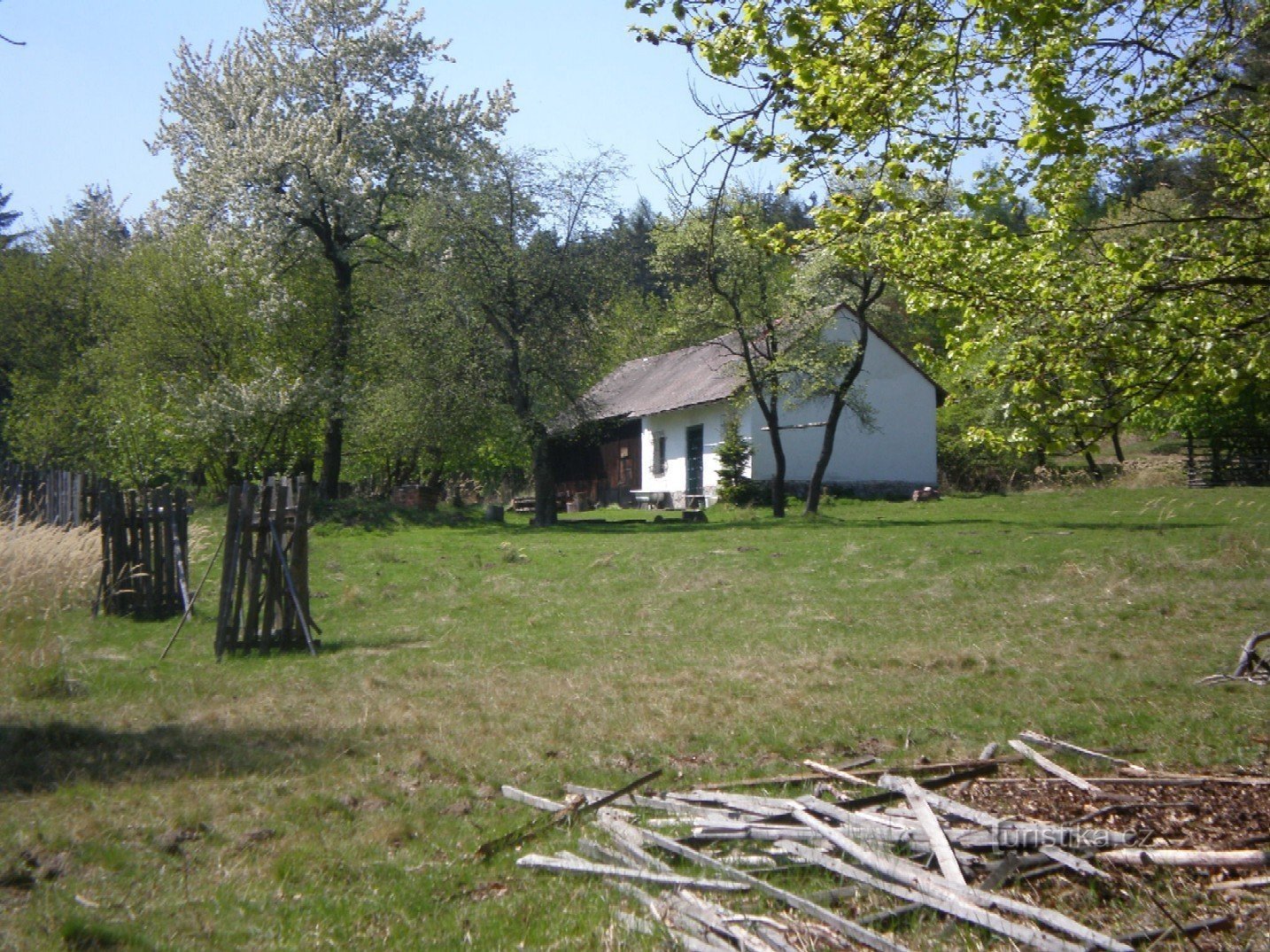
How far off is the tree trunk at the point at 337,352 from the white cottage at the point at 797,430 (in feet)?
25.7

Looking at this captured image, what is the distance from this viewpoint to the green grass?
546cm

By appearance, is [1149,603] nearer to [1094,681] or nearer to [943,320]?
[1094,681]

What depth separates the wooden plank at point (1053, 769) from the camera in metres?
6.12

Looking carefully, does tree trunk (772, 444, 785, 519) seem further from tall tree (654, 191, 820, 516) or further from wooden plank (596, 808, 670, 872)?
wooden plank (596, 808, 670, 872)

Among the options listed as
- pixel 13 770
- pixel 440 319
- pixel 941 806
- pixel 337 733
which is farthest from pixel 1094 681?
pixel 440 319

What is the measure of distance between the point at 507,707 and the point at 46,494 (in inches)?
647

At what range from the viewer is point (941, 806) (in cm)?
571

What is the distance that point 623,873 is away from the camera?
17.6 feet

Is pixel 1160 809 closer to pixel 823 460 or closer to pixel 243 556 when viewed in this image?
pixel 243 556

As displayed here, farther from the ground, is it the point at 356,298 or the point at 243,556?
the point at 356,298

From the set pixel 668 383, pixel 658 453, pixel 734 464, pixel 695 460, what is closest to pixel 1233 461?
pixel 734 464

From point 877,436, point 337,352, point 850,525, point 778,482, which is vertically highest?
point 337,352

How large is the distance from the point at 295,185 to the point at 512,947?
30.9m

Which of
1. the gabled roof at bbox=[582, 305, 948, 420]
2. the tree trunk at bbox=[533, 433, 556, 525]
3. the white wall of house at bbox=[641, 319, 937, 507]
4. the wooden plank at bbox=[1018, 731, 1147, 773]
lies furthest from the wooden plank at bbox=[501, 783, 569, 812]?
the white wall of house at bbox=[641, 319, 937, 507]
